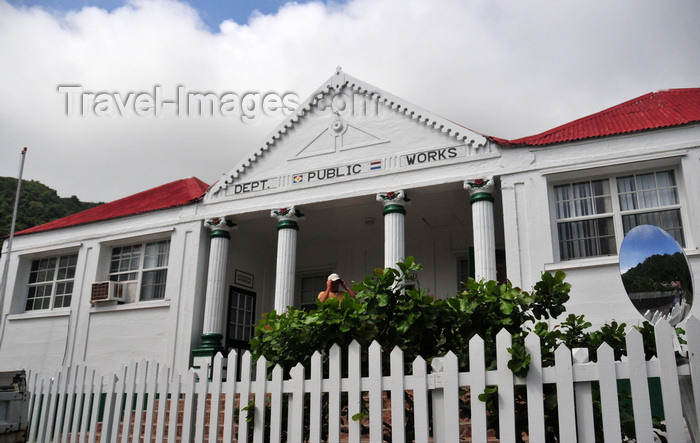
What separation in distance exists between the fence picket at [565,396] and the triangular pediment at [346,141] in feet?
28.3

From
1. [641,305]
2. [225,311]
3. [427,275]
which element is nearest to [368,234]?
[427,275]

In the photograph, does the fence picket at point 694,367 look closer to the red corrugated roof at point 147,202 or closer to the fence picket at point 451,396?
the fence picket at point 451,396

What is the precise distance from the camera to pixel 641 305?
4059mm

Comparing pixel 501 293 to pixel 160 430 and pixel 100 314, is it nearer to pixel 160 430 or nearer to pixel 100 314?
pixel 160 430

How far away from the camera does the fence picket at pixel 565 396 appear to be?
4.09 m

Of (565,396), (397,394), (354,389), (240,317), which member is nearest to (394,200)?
(240,317)

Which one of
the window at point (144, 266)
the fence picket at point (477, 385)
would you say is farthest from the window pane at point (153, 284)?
the fence picket at point (477, 385)

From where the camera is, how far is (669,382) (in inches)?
154

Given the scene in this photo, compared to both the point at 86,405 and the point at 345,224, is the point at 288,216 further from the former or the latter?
the point at 86,405

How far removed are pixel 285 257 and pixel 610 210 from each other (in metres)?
6.72

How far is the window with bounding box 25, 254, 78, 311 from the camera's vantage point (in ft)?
55.1

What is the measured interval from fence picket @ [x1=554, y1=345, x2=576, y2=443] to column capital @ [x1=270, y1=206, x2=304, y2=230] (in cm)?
1019

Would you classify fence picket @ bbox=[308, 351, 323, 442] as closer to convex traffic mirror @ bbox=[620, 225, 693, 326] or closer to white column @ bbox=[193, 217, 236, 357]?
convex traffic mirror @ bbox=[620, 225, 693, 326]

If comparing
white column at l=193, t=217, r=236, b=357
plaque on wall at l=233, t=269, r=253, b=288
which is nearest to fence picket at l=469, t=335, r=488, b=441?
white column at l=193, t=217, r=236, b=357
